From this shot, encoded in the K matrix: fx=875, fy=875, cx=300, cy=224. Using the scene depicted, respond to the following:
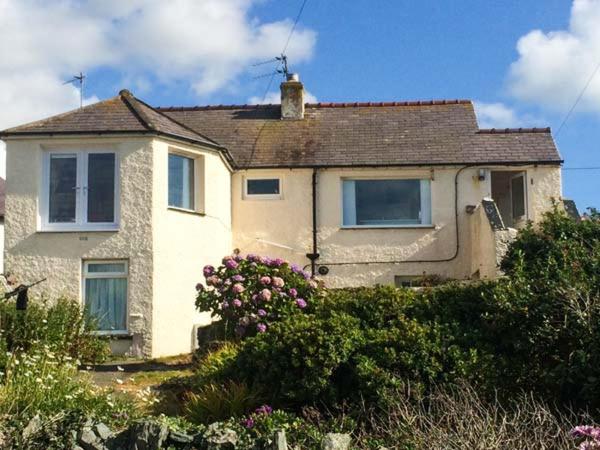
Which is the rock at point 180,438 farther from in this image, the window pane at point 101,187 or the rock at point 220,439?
the window pane at point 101,187

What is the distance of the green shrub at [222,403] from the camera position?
29.8 feet

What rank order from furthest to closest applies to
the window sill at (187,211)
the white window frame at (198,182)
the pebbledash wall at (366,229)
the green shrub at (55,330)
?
the pebbledash wall at (366,229) → the white window frame at (198,182) → the window sill at (187,211) → the green shrub at (55,330)

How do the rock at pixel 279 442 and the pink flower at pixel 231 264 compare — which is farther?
the pink flower at pixel 231 264

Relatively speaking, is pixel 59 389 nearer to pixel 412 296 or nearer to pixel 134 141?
pixel 412 296

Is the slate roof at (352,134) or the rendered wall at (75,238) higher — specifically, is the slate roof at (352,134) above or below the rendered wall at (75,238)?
above

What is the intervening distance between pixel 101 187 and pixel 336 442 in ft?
36.5

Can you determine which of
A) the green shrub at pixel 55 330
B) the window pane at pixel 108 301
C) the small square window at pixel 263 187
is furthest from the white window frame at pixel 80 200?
the small square window at pixel 263 187

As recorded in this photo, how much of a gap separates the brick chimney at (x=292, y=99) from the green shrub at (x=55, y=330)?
885cm

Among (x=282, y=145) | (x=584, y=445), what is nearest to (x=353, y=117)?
(x=282, y=145)

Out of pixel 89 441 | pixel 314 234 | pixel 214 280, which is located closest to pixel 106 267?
pixel 214 280

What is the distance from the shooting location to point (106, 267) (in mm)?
17312

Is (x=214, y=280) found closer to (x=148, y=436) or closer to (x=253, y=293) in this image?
(x=253, y=293)

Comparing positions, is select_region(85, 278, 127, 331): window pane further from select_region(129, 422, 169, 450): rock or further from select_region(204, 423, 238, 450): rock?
select_region(204, 423, 238, 450): rock

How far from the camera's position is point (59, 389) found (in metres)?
9.83
